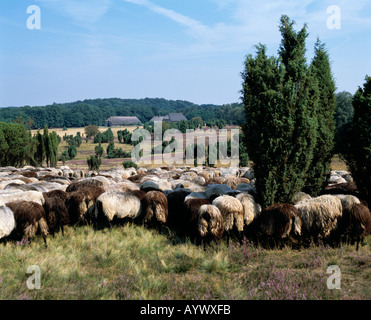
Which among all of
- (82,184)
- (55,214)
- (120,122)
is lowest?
(55,214)

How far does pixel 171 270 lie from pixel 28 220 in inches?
177

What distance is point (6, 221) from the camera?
8.60 metres

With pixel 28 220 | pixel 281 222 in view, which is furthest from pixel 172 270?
pixel 28 220

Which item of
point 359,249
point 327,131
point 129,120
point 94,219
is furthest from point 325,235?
point 129,120

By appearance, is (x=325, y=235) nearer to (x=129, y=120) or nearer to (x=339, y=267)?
(x=339, y=267)

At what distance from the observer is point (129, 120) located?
187m

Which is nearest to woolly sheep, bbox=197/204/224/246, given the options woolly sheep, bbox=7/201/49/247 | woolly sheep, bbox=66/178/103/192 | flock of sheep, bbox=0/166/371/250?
flock of sheep, bbox=0/166/371/250

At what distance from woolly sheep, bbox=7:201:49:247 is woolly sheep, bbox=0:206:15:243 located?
0.51 ft

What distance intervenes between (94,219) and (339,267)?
7.78 m

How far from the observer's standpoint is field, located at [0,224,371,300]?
636cm

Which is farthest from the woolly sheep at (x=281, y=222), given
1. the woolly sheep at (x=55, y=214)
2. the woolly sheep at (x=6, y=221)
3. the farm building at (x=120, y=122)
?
the farm building at (x=120, y=122)
